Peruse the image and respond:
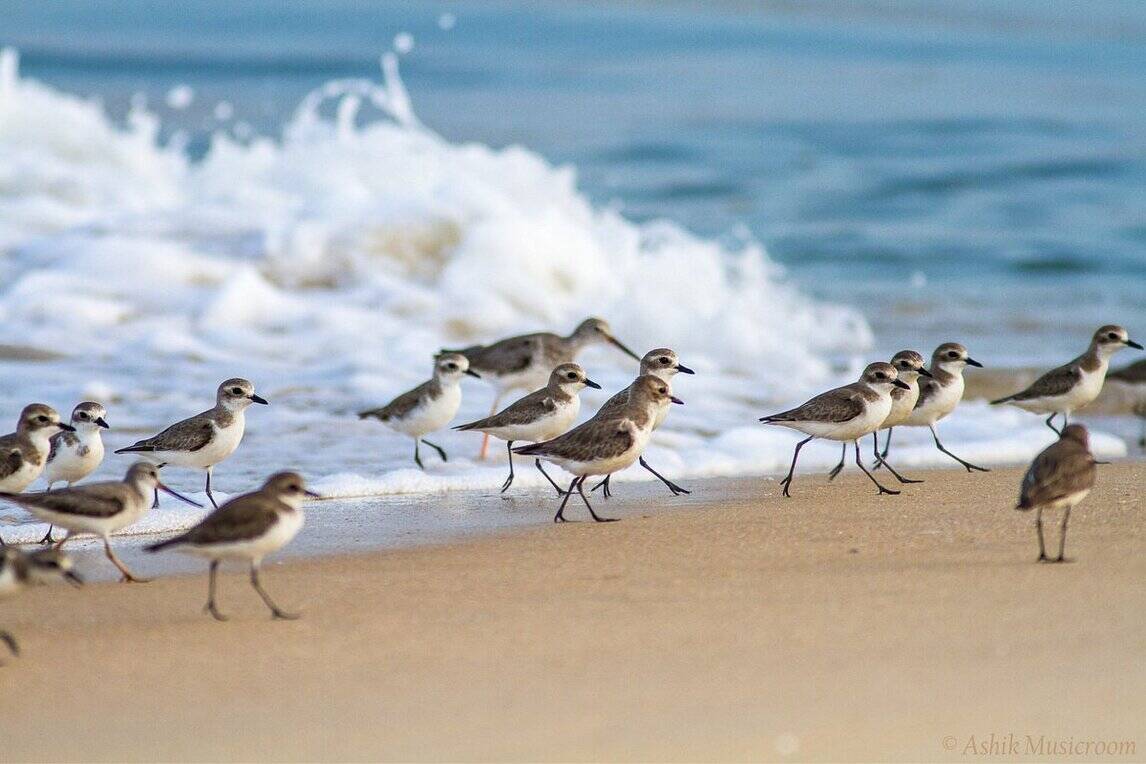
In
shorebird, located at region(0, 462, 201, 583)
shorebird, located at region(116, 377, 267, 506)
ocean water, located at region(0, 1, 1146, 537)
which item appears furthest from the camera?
ocean water, located at region(0, 1, 1146, 537)

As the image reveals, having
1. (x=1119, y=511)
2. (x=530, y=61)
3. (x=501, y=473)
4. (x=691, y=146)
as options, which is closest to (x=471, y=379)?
(x=501, y=473)

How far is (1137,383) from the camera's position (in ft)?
36.3

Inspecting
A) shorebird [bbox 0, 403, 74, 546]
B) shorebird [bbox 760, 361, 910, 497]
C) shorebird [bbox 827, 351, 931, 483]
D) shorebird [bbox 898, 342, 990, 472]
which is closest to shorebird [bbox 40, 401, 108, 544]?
shorebird [bbox 0, 403, 74, 546]

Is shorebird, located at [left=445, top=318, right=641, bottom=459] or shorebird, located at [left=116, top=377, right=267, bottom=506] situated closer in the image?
shorebird, located at [left=116, top=377, right=267, bottom=506]

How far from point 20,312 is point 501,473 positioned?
21.0 feet

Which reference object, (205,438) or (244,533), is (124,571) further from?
(205,438)

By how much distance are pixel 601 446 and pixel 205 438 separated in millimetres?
2103

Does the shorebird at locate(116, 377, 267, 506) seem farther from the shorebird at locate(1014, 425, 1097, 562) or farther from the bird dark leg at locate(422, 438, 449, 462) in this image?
the shorebird at locate(1014, 425, 1097, 562)

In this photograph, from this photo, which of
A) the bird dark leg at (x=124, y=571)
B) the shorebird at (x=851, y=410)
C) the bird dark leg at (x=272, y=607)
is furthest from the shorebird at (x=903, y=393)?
the bird dark leg at (x=124, y=571)

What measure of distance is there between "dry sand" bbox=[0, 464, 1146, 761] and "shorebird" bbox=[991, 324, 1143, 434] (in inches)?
94.1

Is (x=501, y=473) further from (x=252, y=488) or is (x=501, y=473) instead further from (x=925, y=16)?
(x=925, y=16)

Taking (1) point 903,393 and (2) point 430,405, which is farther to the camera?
(2) point 430,405

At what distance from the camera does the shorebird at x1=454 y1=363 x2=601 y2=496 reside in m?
8.94

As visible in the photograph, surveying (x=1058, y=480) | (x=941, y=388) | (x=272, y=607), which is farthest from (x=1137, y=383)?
(x=272, y=607)
